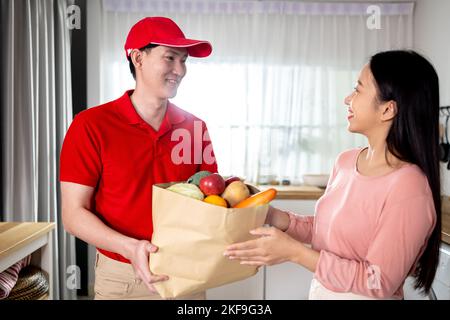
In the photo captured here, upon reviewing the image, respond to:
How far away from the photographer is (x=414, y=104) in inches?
35.2

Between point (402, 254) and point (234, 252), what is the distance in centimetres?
33

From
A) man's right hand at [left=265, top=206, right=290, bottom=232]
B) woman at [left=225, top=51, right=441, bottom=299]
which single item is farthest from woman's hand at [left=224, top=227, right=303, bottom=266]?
man's right hand at [left=265, top=206, right=290, bottom=232]

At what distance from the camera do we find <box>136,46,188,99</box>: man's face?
1.11 m

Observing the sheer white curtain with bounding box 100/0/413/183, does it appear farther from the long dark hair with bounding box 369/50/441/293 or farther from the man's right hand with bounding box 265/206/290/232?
the long dark hair with bounding box 369/50/441/293

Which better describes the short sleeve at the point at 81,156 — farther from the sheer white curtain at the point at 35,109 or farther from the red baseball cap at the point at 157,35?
the sheer white curtain at the point at 35,109

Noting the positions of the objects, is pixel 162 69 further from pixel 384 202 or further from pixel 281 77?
pixel 281 77

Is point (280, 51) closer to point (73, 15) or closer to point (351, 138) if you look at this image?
point (351, 138)

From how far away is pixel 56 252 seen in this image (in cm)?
242

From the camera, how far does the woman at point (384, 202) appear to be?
87cm

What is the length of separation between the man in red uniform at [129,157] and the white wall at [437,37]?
5.77 ft

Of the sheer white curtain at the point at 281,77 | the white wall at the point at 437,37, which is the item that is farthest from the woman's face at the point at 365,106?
the sheer white curtain at the point at 281,77

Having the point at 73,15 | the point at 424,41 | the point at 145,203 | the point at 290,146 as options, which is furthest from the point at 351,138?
the point at 145,203

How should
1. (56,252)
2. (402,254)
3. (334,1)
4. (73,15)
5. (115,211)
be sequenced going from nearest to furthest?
(402,254)
(115,211)
(56,252)
(73,15)
(334,1)

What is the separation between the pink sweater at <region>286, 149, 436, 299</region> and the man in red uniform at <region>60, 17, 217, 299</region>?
41 centimetres
